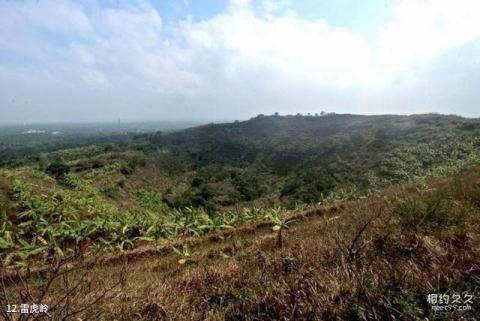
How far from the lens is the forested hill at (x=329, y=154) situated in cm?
3122

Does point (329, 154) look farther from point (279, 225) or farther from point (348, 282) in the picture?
point (348, 282)

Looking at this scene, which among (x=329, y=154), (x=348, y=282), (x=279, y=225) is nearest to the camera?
(x=348, y=282)

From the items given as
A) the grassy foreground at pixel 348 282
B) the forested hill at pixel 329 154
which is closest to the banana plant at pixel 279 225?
the grassy foreground at pixel 348 282

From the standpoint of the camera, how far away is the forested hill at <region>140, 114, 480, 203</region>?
31219 mm

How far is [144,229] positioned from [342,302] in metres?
7.45

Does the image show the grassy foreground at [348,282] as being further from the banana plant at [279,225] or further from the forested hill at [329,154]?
the forested hill at [329,154]

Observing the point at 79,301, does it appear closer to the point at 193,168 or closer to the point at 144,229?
the point at 144,229

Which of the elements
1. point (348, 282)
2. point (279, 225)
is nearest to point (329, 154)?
point (279, 225)

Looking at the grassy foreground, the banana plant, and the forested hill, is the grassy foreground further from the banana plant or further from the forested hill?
the forested hill

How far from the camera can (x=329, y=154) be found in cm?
5281

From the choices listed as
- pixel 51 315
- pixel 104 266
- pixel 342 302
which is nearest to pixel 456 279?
pixel 342 302

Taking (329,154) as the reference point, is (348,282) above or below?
above

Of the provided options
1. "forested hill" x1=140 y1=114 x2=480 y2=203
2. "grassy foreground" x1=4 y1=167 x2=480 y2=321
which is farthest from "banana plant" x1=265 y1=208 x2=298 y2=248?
"forested hill" x1=140 y1=114 x2=480 y2=203

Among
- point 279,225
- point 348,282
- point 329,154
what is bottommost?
point 329,154
